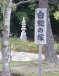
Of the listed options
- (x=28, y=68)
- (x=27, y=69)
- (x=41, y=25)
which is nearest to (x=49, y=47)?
(x=28, y=68)

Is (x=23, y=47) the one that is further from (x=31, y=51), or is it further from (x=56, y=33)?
(x=56, y=33)

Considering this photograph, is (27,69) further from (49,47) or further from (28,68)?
(49,47)

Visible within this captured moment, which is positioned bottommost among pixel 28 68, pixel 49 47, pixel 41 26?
pixel 28 68

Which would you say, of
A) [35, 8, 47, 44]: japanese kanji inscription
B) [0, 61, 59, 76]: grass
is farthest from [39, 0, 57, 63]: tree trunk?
[35, 8, 47, 44]: japanese kanji inscription

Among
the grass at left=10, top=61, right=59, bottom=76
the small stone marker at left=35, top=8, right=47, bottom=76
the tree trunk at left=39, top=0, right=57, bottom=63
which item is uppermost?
the small stone marker at left=35, top=8, right=47, bottom=76

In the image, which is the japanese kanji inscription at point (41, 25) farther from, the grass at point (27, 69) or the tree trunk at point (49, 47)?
the tree trunk at point (49, 47)

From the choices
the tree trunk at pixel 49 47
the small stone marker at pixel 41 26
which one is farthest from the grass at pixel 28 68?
the small stone marker at pixel 41 26

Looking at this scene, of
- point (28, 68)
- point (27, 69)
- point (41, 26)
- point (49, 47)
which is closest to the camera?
point (41, 26)

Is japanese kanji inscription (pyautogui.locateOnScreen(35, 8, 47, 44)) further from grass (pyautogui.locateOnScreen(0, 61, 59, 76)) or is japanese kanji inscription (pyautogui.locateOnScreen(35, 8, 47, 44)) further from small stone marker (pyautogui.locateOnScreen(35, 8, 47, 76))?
grass (pyautogui.locateOnScreen(0, 61, 59, 76))

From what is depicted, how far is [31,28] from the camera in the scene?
27984 mm

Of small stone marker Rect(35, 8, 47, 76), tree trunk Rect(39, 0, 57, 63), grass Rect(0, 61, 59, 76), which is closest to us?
small stone marker Rect(35, 8, 47, 76)

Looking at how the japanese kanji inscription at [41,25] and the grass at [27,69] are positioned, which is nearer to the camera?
the japanese kanji inscription at [41,25]

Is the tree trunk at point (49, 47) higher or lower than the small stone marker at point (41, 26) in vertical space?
lower

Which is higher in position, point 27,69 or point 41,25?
point 41,25
